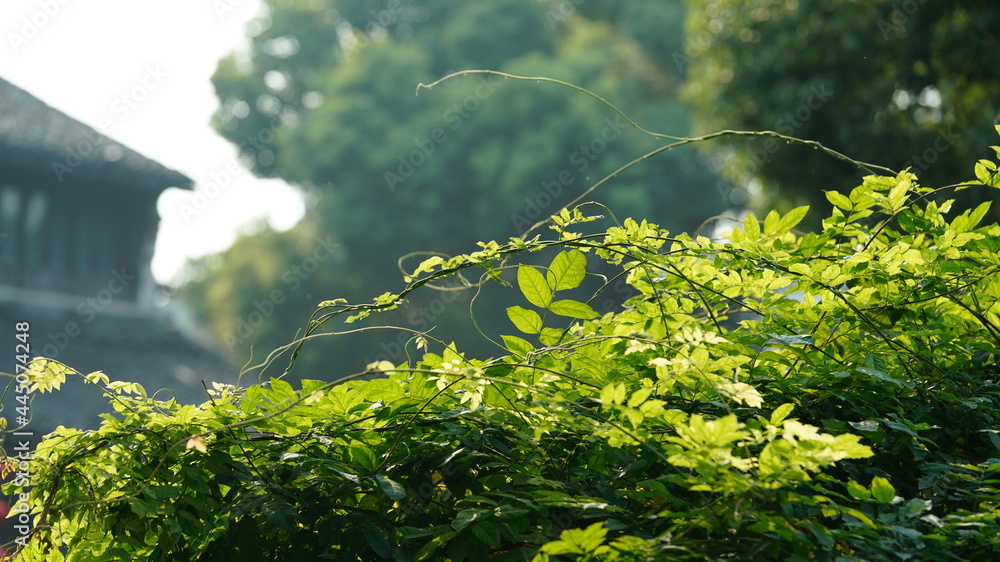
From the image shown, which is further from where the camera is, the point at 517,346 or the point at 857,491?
the point at 517,346

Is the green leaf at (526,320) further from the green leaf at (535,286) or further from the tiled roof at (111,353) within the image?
the tiled roof at (111,353)

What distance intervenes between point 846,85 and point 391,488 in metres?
11.7

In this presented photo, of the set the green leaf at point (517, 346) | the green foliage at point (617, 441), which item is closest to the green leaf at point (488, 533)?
the green foliage at point (617, 441)

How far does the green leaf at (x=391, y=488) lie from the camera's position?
1.18 metres

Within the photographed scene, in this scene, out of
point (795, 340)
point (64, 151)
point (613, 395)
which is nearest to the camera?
point (613, 395)

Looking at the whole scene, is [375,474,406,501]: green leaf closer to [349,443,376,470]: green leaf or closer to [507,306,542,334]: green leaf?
[349,443,376,470]: green leaf

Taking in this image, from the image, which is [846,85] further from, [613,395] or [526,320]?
[613,395]

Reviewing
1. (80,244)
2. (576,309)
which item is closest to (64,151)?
(80,244)

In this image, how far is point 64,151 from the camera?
15.2m

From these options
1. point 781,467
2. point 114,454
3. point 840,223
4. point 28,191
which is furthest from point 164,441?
point 28,191

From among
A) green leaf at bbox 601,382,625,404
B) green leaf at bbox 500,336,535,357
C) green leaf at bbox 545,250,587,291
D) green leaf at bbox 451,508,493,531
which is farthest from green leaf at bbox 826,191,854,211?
green leaf at bbox 451,508,493,531

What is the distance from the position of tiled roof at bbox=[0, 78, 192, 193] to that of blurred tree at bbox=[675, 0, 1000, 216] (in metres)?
10.0

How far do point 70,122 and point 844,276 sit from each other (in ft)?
56.9

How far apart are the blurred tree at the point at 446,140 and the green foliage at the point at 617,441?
79.5 ft
